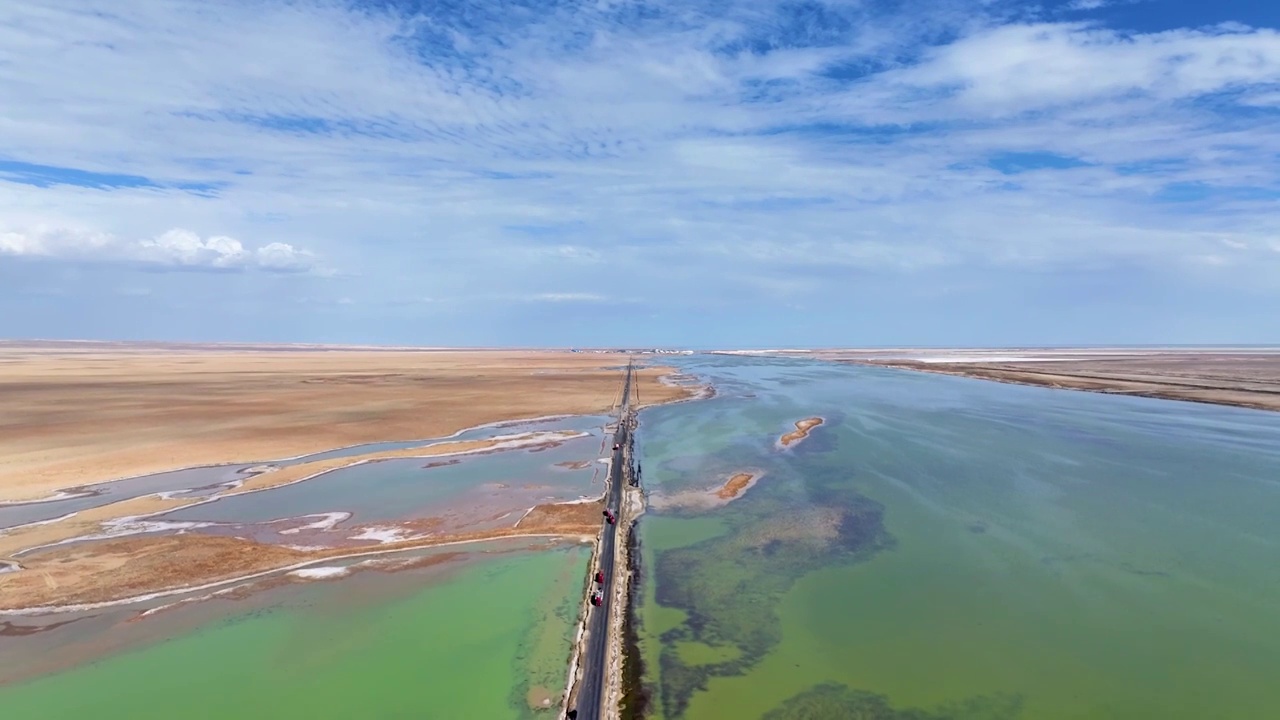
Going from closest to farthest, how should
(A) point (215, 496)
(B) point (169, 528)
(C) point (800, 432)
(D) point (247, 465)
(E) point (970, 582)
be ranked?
(E) point (970, 582) < (B) point (169, 528) < (A) point (215, 496) < (D) point (247, 465) < (C) point (800, 432)

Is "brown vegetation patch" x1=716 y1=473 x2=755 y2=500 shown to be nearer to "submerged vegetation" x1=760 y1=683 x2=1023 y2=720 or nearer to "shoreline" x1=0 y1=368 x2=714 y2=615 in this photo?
"shoreline" x1=0 y1=368 x2=714 y2=615

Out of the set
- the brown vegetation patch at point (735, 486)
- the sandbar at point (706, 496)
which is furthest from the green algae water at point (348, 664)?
the brown vegetation patch at point (735, 486)

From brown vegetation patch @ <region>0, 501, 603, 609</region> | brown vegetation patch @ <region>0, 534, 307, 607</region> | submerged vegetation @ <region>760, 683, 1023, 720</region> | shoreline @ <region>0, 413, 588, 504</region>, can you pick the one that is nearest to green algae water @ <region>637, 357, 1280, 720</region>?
submerged vegetation @ <region>760, 683, 1023, 720</region>

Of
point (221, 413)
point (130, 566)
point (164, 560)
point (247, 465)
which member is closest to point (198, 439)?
point (247, 465)

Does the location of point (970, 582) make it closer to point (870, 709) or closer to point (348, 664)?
point (870, 709)

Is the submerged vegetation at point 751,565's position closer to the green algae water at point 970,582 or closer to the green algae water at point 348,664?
the green algae water at point 970,582

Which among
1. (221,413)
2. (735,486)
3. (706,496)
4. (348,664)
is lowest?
(348,664)

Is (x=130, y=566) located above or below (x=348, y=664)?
above
